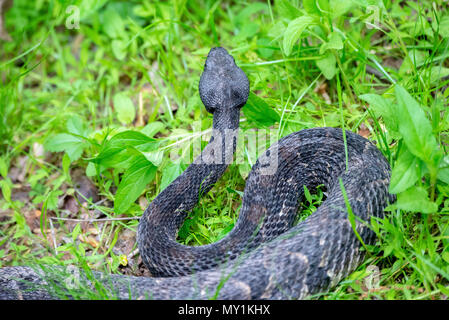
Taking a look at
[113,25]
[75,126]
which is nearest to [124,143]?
[75,126]

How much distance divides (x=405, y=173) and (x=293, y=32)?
187cm

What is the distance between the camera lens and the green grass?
153 inches

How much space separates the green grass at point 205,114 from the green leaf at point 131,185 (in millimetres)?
14

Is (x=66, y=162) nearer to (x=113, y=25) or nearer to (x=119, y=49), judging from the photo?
(x=119, y=49)

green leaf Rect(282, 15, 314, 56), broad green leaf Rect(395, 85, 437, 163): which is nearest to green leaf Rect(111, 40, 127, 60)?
green leaf Rect(282, 15, 314, 56)

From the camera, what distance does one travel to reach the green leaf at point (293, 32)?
464cm

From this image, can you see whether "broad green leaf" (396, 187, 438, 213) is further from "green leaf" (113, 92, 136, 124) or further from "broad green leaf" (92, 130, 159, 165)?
"green leaf" (113, 92, 136, 124)

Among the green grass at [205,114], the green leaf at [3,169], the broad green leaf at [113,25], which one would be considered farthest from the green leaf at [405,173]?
the broad green leaf at [113,25]

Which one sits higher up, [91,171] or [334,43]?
[334,43]

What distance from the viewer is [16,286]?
4195mm

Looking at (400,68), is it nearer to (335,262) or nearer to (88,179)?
(335,262)

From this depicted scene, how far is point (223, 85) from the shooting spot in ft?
16.1

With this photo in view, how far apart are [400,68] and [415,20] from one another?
786mm

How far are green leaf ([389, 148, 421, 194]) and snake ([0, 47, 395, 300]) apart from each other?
1.31ft
